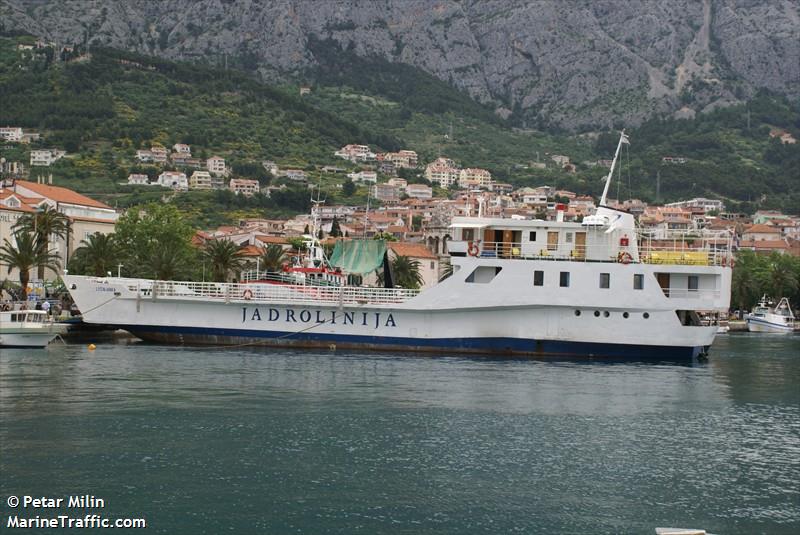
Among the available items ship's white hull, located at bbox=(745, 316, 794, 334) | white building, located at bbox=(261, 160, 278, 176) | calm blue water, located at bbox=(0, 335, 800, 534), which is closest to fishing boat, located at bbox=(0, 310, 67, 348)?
calm blue water, located at bbox=(0, 335, 800, 534)

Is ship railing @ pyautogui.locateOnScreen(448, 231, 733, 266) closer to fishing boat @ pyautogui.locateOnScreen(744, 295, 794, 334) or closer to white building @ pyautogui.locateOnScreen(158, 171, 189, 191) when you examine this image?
fishing boat @ pyautogui.locateOnScreen(744, 295, 794, 334)

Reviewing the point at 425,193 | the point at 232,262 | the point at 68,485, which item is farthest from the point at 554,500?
the point at 425,193

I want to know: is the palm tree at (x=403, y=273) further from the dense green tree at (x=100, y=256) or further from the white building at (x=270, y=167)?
the white building at (x=270, y=167)

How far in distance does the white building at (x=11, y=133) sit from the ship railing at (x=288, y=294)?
127 metres

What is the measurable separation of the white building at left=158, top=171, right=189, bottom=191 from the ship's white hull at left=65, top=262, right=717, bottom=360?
10424cm

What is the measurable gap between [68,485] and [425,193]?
6510 inches

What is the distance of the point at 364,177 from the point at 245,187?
2946cm

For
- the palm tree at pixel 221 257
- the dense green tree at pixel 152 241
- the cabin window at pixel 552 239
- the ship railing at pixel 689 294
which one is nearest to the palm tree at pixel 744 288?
the dense green tree at pixel 152 241

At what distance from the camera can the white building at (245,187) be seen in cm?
15712

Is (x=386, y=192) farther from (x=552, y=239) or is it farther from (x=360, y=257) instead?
(x=552, y=239)

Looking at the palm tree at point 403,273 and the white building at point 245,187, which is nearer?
the palm tree at point 403,273

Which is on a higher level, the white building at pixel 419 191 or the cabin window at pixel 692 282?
the white building at pixel 419 191

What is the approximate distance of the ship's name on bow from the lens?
44844 mm

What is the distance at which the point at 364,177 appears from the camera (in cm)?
18275
